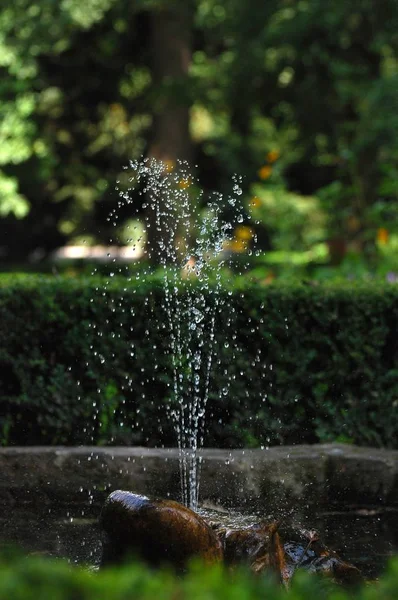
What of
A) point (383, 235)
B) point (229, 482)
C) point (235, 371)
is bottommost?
point (229, 482)

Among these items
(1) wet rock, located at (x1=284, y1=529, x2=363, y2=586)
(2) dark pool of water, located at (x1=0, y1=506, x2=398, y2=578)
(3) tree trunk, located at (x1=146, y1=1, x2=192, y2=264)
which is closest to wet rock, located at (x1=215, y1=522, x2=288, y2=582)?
(1) wet rock, located at (x1=284, y1=529, x2=363, y2=586)

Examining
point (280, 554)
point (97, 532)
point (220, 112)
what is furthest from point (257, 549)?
point (220, 112)

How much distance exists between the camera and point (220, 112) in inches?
794

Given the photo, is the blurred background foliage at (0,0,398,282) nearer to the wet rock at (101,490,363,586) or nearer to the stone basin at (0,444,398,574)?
the stone basin at (0,444,398,574)

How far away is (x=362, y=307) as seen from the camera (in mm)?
6367

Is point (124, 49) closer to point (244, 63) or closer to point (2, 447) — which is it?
point (244, 63)

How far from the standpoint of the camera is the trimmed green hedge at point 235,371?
6355 millimetres

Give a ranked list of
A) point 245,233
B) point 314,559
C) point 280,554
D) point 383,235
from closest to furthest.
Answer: point 280,554, point 314,559, point 383,235, point 245,233

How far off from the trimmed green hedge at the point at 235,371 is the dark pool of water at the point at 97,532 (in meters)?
0.76

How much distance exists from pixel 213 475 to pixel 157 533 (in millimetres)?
1611

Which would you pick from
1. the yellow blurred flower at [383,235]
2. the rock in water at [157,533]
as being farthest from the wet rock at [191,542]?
the yellow blurred flower at [383,235]

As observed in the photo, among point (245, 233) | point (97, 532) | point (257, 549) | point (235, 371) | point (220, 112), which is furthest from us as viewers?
point (220, 112)

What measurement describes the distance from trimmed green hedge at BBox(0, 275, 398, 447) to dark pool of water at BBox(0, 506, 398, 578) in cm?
76

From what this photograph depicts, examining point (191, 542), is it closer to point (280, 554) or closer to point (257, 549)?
point (257, 549)
